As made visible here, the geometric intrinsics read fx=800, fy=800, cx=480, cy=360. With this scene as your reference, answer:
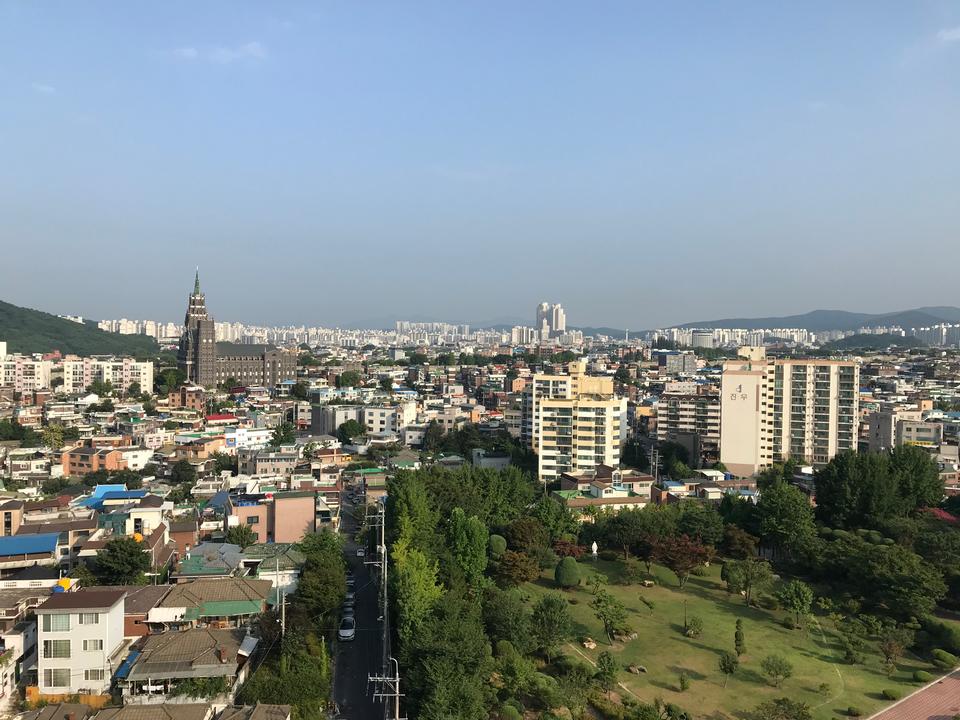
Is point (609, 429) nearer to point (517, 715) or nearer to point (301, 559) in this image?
point (301, 559)

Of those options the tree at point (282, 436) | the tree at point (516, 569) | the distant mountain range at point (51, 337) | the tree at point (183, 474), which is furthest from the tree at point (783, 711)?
the distant mountain range at point (51, 337)

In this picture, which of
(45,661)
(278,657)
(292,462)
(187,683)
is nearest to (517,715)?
(278,657)

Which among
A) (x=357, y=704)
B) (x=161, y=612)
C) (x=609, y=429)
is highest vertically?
(x=609, y=429)

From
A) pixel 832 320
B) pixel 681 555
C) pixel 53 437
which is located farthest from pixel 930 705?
pixel 832 320

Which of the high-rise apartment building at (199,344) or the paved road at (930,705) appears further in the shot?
the high-rise apartment building at (199,344)

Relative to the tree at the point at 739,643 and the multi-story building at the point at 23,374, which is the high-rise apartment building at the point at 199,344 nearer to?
the multi-story building at the point at 23,374

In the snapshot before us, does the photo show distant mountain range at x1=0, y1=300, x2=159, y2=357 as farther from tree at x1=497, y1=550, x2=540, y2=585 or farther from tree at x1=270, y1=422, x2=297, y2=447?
tree at x1=497, y1=550, x2=540, y2=585

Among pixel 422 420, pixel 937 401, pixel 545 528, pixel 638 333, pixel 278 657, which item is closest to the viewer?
pixel 278 657
